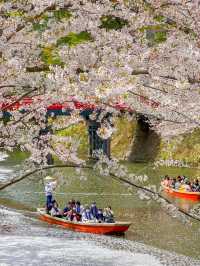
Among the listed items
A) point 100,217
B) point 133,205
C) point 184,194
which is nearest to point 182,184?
point 184,194

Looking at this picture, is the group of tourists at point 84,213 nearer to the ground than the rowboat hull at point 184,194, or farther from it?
farther from it

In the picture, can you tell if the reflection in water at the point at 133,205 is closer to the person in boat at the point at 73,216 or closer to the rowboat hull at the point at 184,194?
the rowboat hull at the point at 184,194

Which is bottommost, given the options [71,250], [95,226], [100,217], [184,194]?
[184,194]

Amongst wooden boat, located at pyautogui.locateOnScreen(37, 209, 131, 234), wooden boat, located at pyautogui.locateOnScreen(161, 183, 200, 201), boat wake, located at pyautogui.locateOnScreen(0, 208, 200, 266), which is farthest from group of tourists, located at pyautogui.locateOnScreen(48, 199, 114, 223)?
wooden boat, located at pyautogui.locateOnScreen(161, 183, 200, 201)

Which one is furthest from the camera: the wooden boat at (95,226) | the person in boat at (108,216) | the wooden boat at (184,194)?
the wooden boat at (184,194)

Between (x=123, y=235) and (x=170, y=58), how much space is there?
1023 centimetres

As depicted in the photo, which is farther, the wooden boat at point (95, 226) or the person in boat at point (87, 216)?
the person in boat at point (87, 216)

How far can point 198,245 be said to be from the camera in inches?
642

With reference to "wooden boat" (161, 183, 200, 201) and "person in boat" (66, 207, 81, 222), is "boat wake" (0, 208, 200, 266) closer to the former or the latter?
"person in boat" (66, 207, 81, 222)

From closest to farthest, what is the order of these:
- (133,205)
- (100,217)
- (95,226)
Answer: (95,226) → (100,217) → (133,205)

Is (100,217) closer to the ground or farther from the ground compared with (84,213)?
closer to the ground

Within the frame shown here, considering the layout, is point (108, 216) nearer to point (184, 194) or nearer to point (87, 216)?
point (87, 216)

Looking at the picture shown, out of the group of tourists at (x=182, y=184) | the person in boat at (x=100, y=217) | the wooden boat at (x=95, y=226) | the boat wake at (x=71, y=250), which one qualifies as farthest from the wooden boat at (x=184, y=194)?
the boat wake at (x=71, y=250)

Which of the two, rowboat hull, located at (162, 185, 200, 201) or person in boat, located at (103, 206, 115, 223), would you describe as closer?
person in boat, located at (103, 206, 115, 223)
